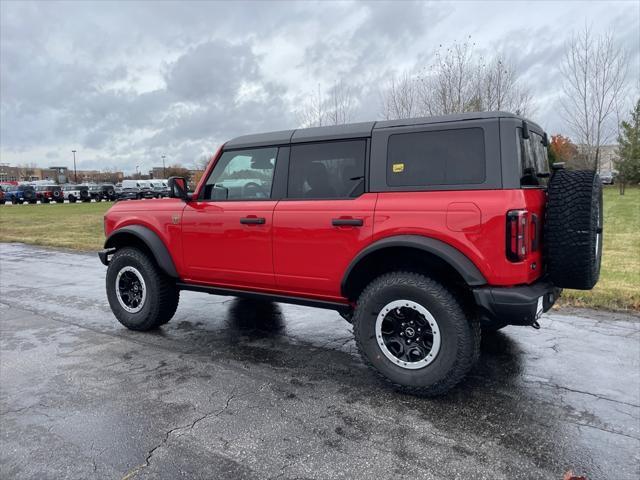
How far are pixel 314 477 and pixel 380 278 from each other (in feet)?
5.08

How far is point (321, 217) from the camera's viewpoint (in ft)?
12.6

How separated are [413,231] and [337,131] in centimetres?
115

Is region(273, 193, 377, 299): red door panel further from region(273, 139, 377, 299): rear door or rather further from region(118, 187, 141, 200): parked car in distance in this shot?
region(118, 187, 141, 200): parked car in distance

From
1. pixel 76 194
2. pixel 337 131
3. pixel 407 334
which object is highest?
pixel 76 194

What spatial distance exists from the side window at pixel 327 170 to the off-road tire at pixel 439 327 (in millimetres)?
806

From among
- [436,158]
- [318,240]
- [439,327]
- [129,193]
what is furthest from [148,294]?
[129,193]

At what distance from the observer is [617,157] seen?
47219 mm

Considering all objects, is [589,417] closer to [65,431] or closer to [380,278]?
[380,278]

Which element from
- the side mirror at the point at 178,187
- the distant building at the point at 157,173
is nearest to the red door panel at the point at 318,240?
the side mirror at the point at 178,187

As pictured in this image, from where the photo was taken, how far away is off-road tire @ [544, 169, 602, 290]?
10.7 feet

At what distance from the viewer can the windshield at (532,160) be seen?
3.31 m

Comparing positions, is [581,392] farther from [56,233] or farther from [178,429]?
[56,233]

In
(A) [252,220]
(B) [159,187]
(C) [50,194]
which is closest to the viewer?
(A) [252,220]

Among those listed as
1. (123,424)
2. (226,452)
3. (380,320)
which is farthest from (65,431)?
(380,320)
